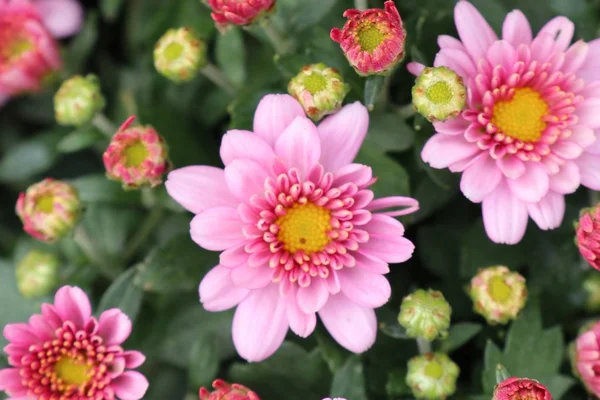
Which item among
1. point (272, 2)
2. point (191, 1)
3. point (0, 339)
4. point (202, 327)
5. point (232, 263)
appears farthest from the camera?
point (191, 1)

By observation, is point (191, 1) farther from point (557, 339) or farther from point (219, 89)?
point (557, 339)

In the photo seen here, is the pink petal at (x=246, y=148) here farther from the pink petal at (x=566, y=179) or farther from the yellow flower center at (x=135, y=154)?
the pink petal at (x=566, y=179)

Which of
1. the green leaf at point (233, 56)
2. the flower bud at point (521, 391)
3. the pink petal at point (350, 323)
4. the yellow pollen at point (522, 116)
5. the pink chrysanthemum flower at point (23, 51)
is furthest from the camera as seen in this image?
the pink chrysanthemum flower at point (23, 51)

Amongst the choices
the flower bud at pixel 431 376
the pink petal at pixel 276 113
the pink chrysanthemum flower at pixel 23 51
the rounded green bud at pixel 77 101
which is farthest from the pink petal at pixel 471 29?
the pink chrysanthemum flower at pixel 23 51

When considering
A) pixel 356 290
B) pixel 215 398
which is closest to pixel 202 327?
pixel 215 398

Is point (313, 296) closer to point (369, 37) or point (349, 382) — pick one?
point (349, 382)

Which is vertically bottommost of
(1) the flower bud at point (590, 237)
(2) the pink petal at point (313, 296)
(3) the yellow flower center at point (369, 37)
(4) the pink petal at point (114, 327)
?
(4) the pink petal at point (114, 327)

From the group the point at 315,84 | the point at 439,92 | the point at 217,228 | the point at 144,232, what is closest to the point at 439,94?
the point at 439,92
